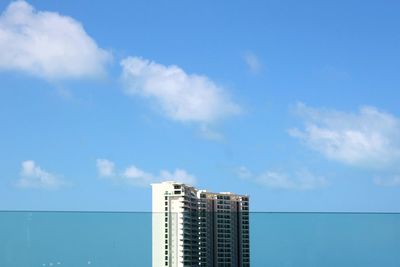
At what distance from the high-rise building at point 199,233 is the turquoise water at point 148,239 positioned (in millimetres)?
80

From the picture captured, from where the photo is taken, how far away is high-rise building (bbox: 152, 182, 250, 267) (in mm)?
5070

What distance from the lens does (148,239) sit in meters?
5.05

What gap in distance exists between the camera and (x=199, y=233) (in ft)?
16.8

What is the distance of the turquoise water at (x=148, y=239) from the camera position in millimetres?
4926

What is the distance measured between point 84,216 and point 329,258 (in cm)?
184

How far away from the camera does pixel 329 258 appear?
5254mm

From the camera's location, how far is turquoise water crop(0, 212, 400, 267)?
16.2 feet

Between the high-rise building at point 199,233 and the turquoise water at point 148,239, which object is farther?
the high-rise building at point 199,233

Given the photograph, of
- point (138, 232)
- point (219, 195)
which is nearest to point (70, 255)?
point (138, 232)

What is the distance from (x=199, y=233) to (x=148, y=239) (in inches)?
14.6

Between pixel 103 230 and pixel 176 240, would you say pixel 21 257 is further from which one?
pixel 176 240

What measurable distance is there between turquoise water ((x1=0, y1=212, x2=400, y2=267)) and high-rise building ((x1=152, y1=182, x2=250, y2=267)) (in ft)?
0.26

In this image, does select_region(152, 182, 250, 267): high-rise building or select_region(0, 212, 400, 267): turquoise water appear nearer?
select_region(0, 212, 400, 267): turquoise water

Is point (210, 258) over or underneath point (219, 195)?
underneath
